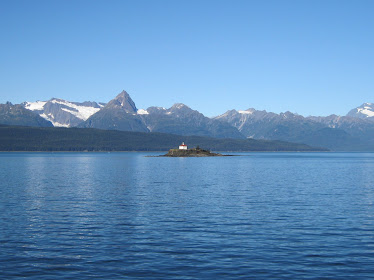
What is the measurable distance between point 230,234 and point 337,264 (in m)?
11.8

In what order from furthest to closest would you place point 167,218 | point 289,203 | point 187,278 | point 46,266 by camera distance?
point 289,203 → point 167,218 → point 46,266 → point 187,278

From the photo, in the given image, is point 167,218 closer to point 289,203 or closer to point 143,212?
point 143,212

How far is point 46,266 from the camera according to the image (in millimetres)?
32219

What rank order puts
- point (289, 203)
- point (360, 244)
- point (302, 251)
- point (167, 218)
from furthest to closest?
point (289, 203) < point (167, 218) < point (360, 244) < point (302, 251)

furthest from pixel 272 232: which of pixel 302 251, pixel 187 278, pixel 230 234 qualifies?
pixel 187 278

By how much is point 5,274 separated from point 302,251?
71.3 feet

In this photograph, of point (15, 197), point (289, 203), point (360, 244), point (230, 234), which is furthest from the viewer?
point (15, 197)

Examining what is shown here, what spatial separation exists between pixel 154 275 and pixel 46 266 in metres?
8.00

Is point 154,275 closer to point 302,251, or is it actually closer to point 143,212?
point 302,251

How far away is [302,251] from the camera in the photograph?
3597 centimetres

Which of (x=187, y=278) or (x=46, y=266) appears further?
(x=46, y=266)

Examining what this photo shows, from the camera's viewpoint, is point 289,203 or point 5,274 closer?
point 5,274

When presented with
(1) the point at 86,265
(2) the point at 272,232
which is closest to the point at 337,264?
(2) the point at 272,232

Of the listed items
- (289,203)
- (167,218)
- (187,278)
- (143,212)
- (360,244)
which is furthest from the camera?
(289,203)
